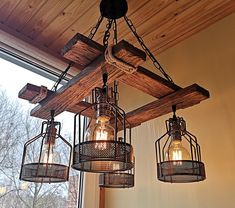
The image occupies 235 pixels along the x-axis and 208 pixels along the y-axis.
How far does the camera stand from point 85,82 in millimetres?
1020

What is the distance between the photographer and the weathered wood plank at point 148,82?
1.03m

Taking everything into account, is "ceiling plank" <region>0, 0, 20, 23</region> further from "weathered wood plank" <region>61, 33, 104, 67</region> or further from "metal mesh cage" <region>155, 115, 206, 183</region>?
"metal mesh cage" <region>155, 115, 206, 183</region>

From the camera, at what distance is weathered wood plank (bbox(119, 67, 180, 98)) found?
3.38 feet

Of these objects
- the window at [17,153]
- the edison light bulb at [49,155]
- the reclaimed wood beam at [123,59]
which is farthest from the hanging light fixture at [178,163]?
the window at [17,153]

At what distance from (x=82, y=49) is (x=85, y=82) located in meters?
0.13

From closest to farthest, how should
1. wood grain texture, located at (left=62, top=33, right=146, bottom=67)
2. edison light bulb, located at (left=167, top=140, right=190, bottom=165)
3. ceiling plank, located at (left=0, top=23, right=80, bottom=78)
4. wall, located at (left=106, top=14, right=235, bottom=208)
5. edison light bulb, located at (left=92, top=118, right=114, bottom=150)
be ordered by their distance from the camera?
wood grain texture, located at (left=62, top=33, right=146, bottom=67)
edison light bulb, located at (left=92, top=118, right=114, bottom=150)
edison light bulb, located at (left=167, top=140, right=190, bottom=165)
wall, located at (left=106, top=14, right=235, bottom=208)
ceiling plank, located at (left=0, top=23, right=80, bottom=78)

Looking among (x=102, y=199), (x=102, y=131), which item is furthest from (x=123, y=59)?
(x=102, y=199)

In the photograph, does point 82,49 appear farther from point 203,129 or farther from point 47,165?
point 203,129

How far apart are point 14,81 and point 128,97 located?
36.0 inches

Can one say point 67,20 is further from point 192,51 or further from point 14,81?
point 192,51

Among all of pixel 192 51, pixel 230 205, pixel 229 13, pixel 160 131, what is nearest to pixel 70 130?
pixel 160 131

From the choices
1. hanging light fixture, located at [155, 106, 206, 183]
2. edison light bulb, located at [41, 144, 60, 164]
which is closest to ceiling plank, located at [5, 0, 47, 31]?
edison light bulb, located at [41, 144, 60, 164]

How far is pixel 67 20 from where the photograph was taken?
6.65 ft

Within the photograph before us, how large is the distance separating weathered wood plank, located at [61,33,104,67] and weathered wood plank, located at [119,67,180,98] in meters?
0.13
